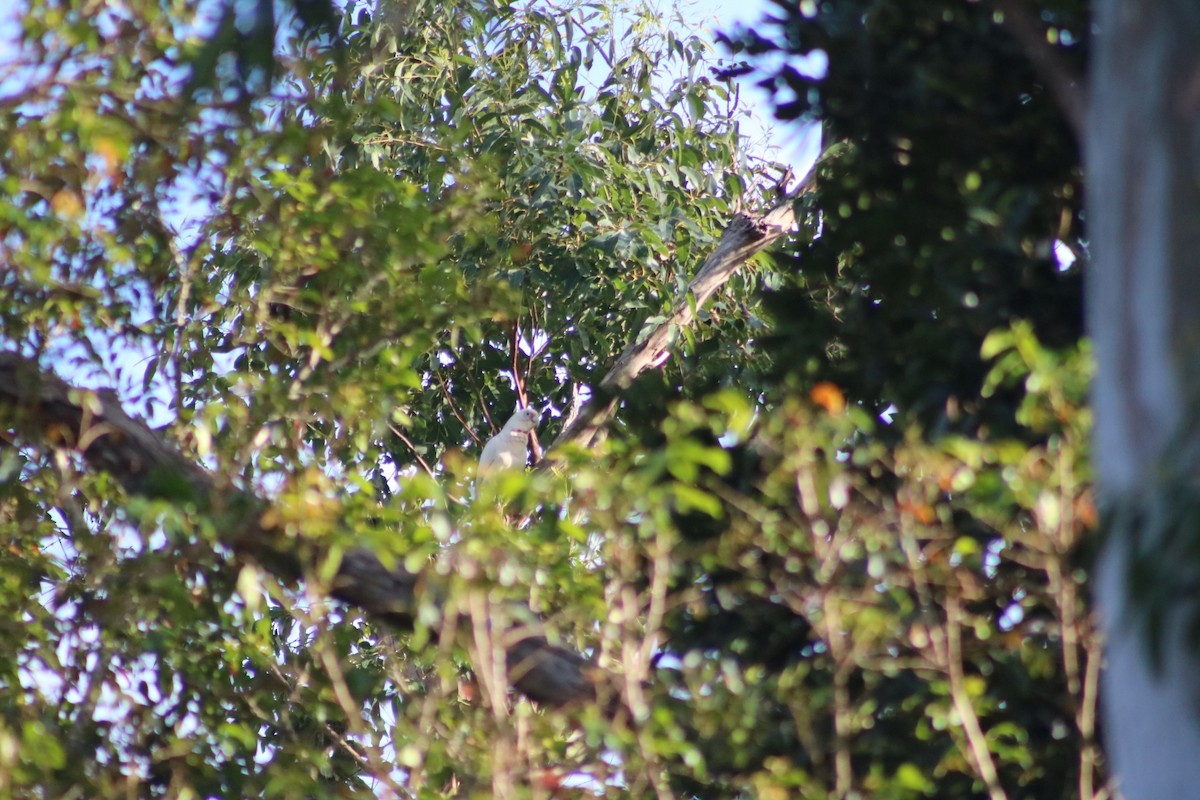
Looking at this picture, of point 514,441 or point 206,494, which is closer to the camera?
point 206,494

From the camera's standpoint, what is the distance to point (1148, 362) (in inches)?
83.1

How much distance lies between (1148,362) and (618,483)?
1.19m

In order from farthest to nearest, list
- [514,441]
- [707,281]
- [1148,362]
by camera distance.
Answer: [514,441] → [707,281] → [1148,362]

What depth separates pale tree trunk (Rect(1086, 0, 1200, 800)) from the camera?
1.98 m

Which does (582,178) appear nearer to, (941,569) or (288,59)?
(288,59)

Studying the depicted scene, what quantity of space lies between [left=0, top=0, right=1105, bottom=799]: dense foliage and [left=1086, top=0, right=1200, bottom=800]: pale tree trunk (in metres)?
0.37

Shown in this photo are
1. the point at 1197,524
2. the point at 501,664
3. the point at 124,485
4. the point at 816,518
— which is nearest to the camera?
the point at 1197,524

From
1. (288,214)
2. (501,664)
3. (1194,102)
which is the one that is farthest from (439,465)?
(1194,102)

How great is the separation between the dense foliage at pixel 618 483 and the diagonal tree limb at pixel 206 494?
0.19 ft

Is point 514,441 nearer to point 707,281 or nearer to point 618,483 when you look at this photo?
point 707,281

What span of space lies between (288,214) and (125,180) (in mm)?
470

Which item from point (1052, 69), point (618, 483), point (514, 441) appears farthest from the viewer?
point (514, 441)

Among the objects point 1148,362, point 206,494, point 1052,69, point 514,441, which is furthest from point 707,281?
point 1148,362

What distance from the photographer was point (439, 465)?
8352 millimetres
